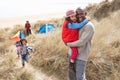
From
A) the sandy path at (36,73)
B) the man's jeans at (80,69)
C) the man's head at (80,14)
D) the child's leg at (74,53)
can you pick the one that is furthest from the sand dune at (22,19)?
the man's head at (80,14)

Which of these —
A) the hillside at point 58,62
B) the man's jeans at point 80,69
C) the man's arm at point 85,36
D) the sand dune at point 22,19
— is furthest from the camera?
→ the sand dune at point 22,19

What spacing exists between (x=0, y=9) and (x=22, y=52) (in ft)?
65.3

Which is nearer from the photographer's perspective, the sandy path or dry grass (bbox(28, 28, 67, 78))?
the sandy path

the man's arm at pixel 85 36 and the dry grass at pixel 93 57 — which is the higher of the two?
the man's arm at pixel 85 36

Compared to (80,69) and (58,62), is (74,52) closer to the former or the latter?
(80,69)

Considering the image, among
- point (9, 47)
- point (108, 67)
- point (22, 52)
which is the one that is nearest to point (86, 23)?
point (108, 67)

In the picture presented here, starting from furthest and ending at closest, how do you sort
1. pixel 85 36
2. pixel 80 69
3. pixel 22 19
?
pixel 22 19 < pixel 80 69 < pixel 85 36

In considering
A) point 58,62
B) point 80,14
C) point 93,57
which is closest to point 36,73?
point 58,62

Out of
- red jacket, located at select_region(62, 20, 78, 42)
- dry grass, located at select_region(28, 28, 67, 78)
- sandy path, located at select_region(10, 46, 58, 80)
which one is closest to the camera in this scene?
red jacket, located at select_region(62, 20, 78, 42)

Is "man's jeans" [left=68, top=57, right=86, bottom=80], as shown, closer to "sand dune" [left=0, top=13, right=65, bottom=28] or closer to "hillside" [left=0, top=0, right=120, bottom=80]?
"hillside" [left=0, top=0, right=120, bottom=80]

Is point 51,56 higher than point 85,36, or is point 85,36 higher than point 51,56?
point 85,36

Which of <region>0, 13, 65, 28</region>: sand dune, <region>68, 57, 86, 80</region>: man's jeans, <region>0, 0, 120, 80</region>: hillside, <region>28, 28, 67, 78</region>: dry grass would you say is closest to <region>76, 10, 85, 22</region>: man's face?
<region>68, 57, 86, 80</region>: man's jeans

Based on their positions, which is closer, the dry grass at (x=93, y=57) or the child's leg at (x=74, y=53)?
the child's leg at (x=74, y=53)

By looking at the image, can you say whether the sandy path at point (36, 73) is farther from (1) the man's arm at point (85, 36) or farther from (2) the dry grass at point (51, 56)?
(1) the man's arm at point (85, 36)
